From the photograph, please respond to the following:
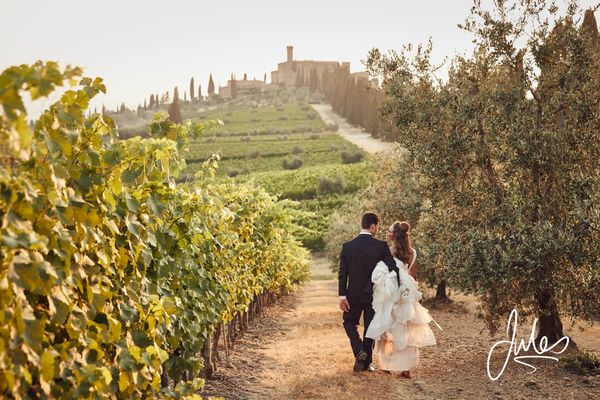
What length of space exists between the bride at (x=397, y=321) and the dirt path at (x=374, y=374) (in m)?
0.27

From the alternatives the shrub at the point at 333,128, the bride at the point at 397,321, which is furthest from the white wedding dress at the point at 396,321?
the shrub at the point at 333,128

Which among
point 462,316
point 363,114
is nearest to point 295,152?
point 363,114

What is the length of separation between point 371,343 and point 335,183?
60.4 metres

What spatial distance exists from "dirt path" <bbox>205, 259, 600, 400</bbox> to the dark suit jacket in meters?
1.12

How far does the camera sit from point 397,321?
10.1 m

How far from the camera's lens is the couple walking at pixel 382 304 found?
391 inches

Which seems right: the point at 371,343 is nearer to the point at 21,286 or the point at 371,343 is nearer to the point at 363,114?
the point at 21,286

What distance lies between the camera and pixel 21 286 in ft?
9.59

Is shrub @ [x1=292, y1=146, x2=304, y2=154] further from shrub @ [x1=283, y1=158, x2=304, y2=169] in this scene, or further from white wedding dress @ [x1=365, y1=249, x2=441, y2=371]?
white wedding dress @ [x1=365, y1=249, x2=441, y2=371]

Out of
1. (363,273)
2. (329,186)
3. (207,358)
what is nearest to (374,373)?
(363,273)

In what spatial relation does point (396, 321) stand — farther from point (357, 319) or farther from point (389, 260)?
point (389, 260)

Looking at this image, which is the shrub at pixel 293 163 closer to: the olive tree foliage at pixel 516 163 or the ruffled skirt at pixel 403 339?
the olive tree foliage at pixel 516 163

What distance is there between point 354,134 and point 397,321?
10266 centimetres

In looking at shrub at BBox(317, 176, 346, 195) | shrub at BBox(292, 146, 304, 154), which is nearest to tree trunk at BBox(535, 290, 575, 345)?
shrub at BBox(317, 176, 346, 195)
